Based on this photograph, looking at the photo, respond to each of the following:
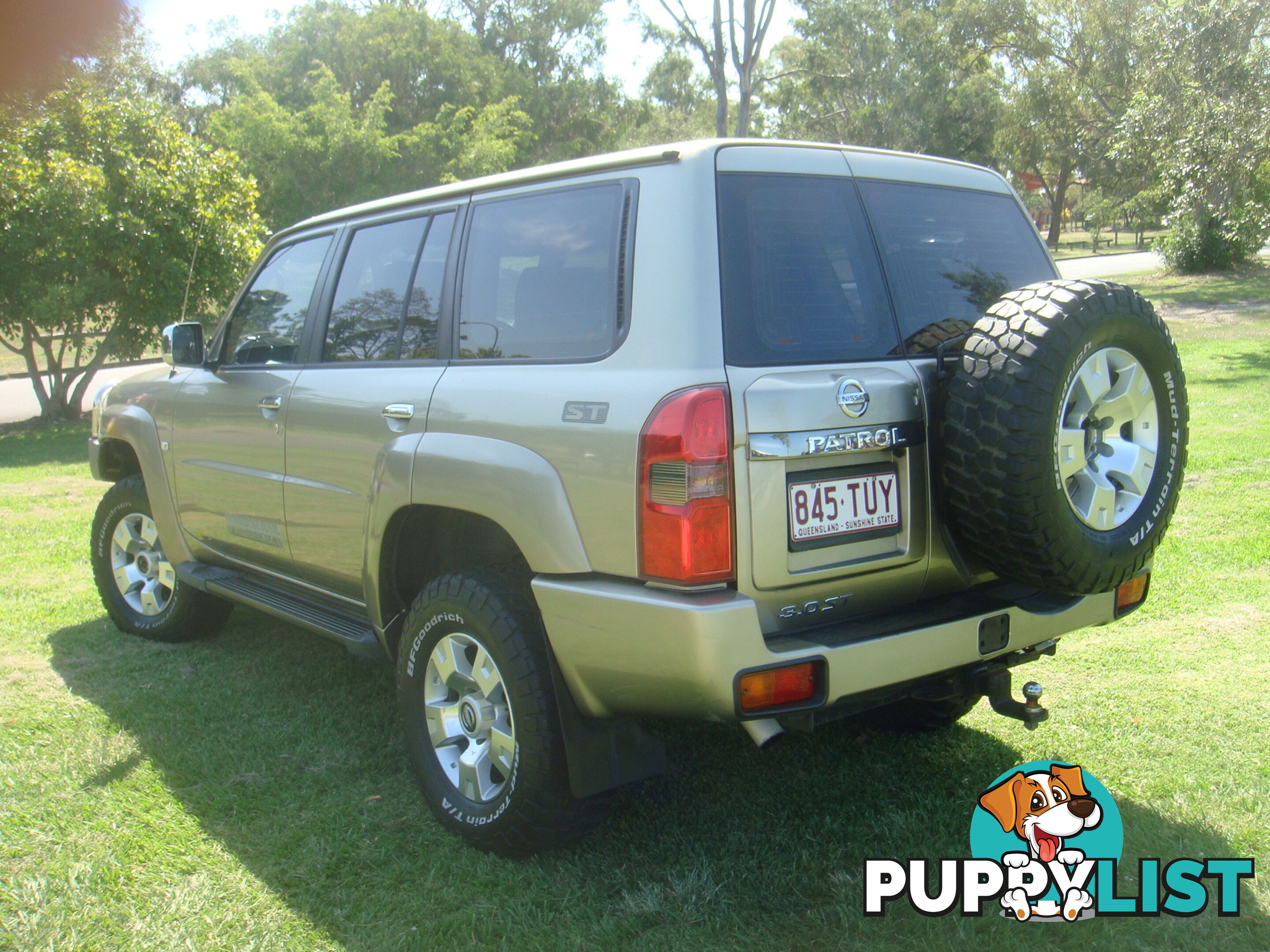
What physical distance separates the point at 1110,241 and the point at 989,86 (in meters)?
24.4

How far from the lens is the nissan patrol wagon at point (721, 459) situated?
2.47 metres

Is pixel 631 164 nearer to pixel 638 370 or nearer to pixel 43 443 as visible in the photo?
pixel 638 370

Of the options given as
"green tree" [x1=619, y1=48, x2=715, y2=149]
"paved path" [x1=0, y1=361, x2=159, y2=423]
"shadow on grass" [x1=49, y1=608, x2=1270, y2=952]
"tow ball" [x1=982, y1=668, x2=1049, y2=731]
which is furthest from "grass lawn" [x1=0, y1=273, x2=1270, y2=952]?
"green tree" [x1=619, y1=48, x2=715, y2=149]

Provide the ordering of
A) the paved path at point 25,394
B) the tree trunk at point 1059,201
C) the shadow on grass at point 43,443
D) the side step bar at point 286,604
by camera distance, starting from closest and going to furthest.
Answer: the side step bar at point 286,604
the shadow on grass at point 43,443
the paved path at point 25,394
the tree trunk at point 1059,201

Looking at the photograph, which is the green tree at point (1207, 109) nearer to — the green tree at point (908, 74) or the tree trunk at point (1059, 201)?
the green tree at point (908, 74)

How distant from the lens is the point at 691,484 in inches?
94.9

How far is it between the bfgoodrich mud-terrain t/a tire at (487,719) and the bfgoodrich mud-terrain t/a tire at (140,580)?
2.12 meters

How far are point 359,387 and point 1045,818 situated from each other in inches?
98.4

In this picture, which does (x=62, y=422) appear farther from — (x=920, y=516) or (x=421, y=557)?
(x=920, y=516)

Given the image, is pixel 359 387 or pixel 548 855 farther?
pixel 359 387

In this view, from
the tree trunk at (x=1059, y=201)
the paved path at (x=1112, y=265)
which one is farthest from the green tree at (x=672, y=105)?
the tree trunk at (x=1059, y=201)

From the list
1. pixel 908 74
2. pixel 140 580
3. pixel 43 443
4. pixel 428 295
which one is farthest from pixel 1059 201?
pixel 428 295

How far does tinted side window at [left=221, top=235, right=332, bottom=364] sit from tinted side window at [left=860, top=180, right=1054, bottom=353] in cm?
221

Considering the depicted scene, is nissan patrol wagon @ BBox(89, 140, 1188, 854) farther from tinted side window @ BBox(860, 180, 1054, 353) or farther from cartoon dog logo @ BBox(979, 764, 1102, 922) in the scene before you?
cartoon dog logo @ BBox(979, 764, 1102, 922)
